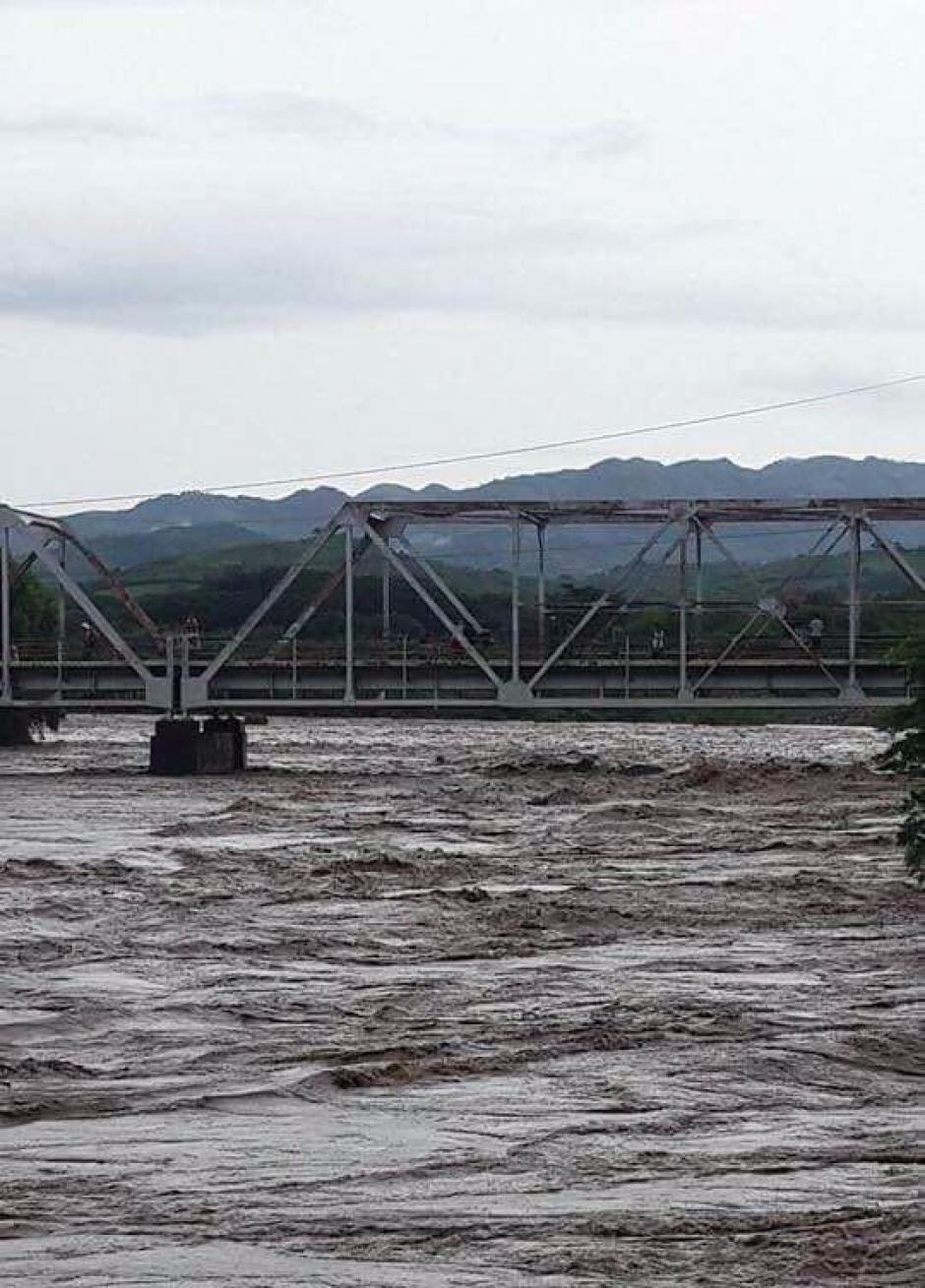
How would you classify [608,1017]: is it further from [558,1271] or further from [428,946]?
[558,1271]

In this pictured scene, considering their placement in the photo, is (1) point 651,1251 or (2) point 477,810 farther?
(2) point 477,810

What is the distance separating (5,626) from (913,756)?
59.0 metres

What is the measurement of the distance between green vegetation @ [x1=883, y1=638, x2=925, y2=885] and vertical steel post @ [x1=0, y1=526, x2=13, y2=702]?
5660 cm

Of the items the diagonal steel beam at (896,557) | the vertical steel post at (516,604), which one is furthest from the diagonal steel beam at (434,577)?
the diagonal steel beam at (896,557)

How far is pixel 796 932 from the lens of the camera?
39.2 meters

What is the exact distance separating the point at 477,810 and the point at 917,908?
31.0 meters

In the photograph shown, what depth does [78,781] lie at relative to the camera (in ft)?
288

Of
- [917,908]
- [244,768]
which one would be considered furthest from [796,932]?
[244,768]

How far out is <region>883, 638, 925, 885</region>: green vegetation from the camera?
42.5 metres

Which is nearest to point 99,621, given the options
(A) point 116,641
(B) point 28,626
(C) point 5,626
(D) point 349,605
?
(A) point 116,641

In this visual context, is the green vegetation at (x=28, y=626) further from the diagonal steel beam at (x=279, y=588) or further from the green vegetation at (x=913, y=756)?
the green vegetation at (x=913, y=756)

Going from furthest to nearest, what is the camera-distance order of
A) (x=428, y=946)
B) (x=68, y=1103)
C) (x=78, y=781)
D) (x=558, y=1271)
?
1. (x=78, y=781)
2. (x=428, y=946)
3. (x=68, y=1103)
4. (x=558, y=1271)

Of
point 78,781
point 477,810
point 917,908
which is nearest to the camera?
point 917,908

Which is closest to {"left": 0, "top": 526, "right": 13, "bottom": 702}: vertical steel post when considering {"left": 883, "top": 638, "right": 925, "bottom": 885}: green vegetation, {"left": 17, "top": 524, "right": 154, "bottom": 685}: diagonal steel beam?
{"left": 17, "top": 524, "right": 154, "bottom": 685}: diagonal steel beam
